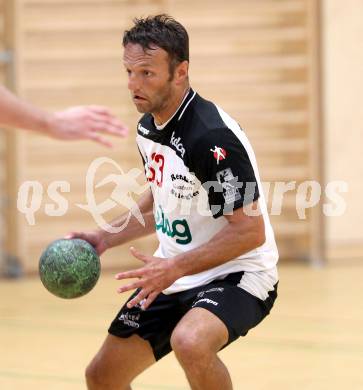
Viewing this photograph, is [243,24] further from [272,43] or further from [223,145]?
[223,145]

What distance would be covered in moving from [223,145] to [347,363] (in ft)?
7.61

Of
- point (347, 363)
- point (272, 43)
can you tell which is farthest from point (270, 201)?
point (347, 363)

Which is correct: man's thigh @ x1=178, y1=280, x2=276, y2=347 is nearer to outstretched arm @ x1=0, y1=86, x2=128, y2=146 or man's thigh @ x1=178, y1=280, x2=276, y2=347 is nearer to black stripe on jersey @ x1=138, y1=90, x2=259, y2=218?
black stripe on jersey @ x1=138, y1=90, x2=259, y2=218

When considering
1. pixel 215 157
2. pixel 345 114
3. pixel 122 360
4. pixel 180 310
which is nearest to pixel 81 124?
pixel 215 157

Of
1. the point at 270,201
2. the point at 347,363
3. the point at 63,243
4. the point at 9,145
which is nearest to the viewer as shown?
the point at 63,243

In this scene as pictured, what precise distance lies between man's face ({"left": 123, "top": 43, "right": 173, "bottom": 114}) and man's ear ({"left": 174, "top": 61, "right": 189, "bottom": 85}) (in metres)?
0.05

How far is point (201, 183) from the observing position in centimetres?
416

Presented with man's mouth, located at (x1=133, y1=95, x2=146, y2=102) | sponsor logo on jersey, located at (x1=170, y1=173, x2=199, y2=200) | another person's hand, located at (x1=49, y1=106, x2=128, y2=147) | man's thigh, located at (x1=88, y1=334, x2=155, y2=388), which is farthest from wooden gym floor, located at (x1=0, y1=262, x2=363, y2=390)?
another person's hand, located at (x1=49, y1=106, x2=128, y2=147)

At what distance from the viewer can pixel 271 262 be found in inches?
169

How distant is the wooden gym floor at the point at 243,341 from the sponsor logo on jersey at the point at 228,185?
1.68 meters

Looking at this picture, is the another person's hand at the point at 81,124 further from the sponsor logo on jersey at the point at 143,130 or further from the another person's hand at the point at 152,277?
the sponsor logo on jersey at the point at 143,130

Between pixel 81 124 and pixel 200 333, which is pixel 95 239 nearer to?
pixel 200 333

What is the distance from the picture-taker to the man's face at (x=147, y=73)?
417 cm
